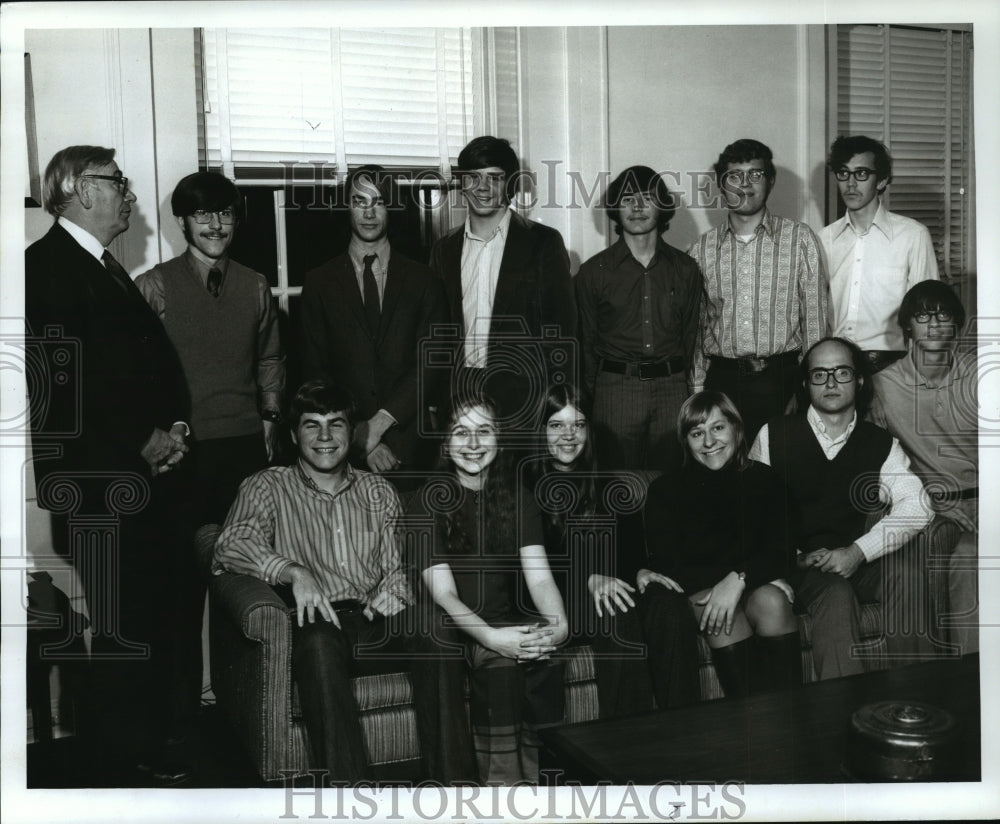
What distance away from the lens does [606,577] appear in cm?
286

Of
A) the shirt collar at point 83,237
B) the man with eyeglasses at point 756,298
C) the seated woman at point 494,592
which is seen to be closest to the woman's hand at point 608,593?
the seated woman at point 494,592

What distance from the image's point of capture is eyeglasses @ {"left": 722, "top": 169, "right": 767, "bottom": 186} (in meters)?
2.94

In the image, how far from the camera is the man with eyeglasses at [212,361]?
2.84 metres

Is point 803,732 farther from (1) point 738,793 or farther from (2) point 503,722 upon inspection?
(2) point 503,722

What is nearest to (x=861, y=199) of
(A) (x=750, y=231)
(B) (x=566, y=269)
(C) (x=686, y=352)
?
(A) (x=750, y=231)

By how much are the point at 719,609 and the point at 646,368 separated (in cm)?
69

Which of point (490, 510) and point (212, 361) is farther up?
point (212, 361)

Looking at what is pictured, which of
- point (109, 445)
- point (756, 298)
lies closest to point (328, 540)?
point (109, 445)

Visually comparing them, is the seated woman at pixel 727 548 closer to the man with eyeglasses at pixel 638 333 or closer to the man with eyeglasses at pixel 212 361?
the man with eyeglasses at pixel 638 333

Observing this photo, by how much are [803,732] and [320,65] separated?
83.3 inches

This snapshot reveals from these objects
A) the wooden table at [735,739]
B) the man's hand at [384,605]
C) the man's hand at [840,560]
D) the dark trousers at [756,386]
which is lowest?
the wooden table at [735,739]

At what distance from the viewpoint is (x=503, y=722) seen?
2762 millimetres

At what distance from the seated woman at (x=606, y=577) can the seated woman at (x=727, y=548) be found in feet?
0.19

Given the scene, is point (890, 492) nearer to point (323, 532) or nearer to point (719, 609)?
point (719, 609)
